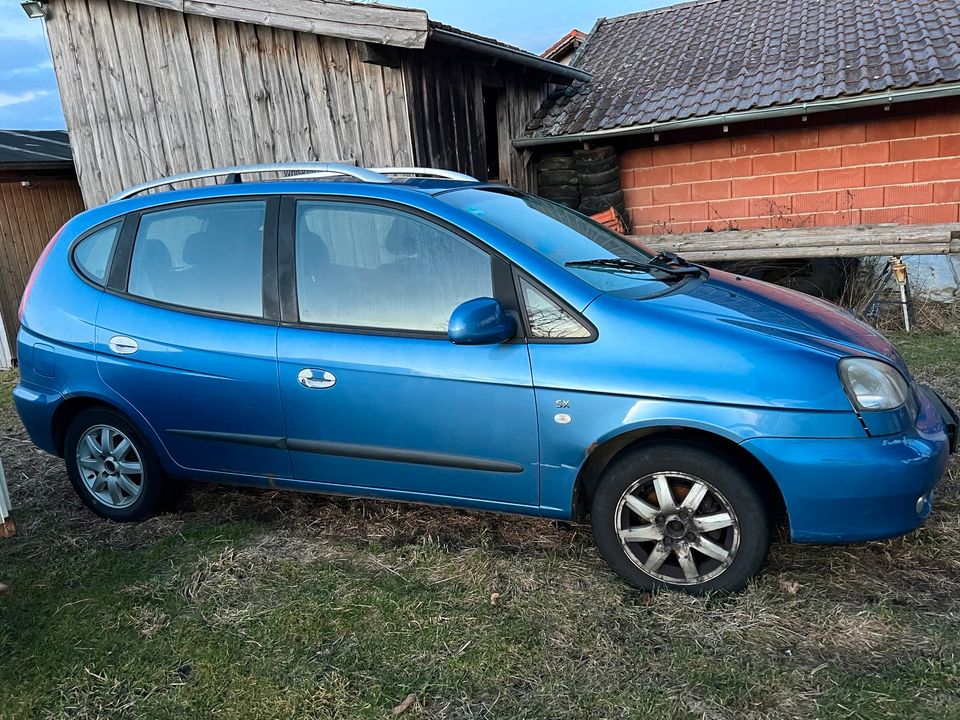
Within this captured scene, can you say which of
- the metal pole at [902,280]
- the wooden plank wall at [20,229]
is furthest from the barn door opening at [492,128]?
the wooden plank wall at [20,229]

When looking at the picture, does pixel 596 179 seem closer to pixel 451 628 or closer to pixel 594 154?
pixel 594 154

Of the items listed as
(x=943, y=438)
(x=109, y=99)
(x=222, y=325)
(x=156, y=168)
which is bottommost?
(x=943, y=438)

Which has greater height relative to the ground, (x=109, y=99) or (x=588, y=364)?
(x=109, y=99)

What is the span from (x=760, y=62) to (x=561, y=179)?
3.08 metres

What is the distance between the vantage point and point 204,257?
371 centimetres

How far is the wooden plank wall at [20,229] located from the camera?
9758 millimetres

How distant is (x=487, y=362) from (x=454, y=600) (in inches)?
39.5

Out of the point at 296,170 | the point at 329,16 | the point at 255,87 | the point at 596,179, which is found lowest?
the point at 596,179

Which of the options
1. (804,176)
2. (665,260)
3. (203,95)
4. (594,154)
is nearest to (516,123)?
(594,154)

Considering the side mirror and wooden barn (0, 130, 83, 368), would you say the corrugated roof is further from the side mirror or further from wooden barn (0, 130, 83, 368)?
the side mirror

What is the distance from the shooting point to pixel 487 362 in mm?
3109

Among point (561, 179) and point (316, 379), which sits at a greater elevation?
point (561, 179)

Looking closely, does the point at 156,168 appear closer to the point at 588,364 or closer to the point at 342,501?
the point at 342,501

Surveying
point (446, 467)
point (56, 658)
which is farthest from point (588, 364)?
point (56, 658)
